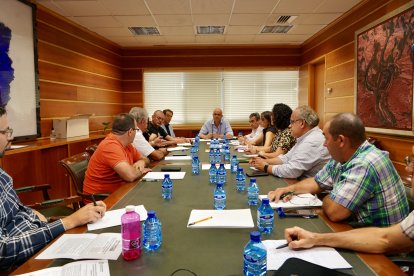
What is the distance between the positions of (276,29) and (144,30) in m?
2.55

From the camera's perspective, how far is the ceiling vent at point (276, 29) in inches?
239

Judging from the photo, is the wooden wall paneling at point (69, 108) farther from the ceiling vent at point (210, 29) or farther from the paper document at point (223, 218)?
the paper document at point (223, 218)

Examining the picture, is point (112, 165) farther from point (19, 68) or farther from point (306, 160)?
point (19, 68)

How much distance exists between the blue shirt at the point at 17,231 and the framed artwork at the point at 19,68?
8.57ft

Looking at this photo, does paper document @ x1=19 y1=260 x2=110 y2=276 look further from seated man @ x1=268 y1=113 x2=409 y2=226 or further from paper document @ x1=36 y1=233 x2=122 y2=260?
seated man @ x1=268 y1=113 x2=409 y2=226

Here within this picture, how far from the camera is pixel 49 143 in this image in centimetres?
427

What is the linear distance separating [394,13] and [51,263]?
14.4 feet

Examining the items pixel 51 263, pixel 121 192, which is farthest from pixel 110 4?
pixel 51 263

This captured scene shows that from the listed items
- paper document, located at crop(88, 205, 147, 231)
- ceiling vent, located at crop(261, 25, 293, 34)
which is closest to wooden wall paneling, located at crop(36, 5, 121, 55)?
ceiling vent, located at crop(261, 25, 293, 34)

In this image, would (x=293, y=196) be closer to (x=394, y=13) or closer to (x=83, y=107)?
(x=394, y=13)

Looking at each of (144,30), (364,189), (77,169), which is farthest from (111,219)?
(144,30)

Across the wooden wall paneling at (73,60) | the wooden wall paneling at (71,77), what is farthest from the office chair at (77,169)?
the wooden wall paneling at (73,60)

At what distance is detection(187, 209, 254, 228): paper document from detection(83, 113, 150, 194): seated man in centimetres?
103

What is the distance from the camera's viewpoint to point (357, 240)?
1.22m
